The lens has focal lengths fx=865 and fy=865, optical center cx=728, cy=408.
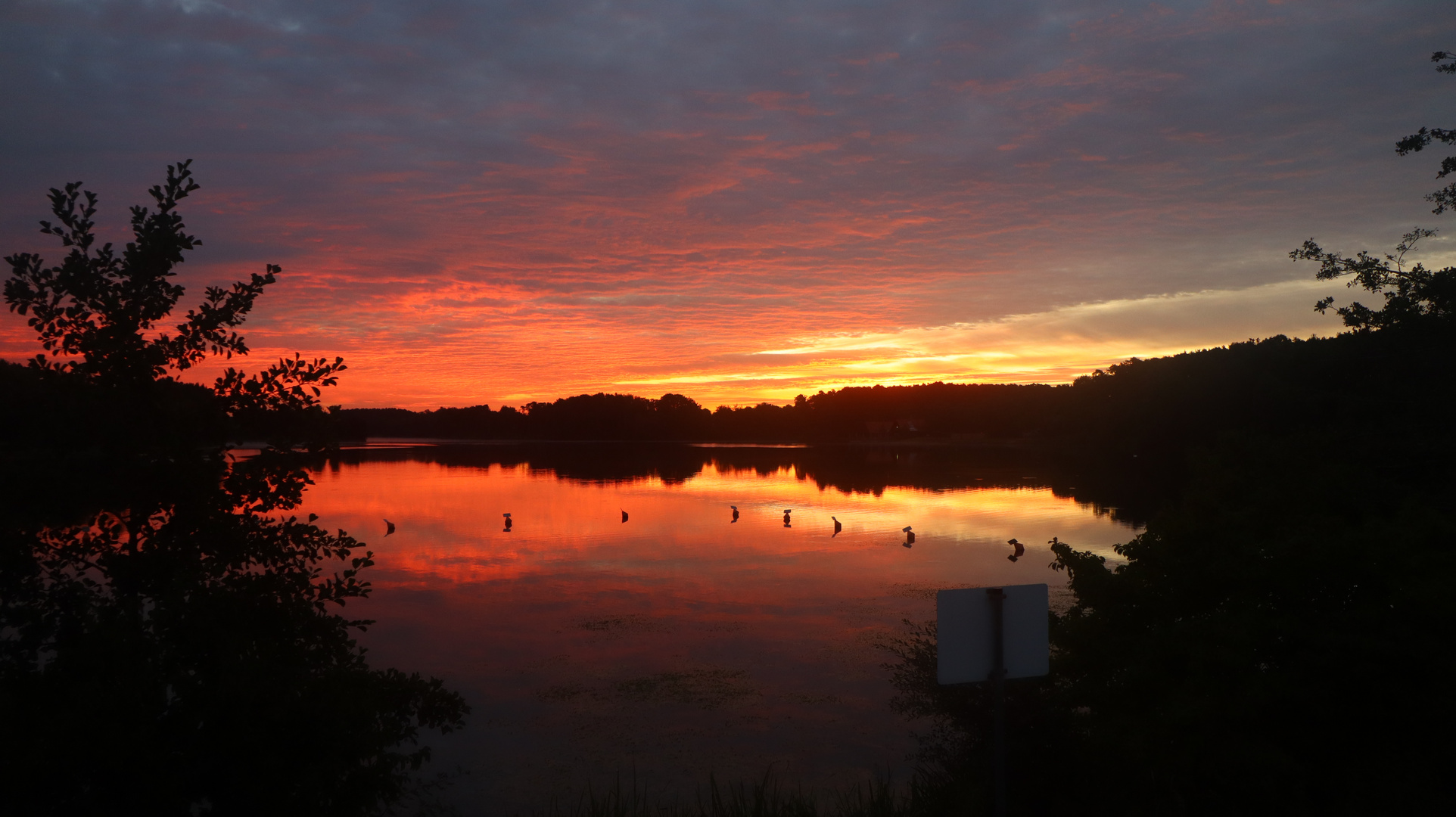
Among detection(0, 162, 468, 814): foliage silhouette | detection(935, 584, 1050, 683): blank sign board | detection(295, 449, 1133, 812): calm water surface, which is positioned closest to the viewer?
detection(0, 162, 468, 814): foliage silhouette

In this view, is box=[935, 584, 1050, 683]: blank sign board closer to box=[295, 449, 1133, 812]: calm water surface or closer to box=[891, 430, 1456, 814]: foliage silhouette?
box=[891, 430, 1456, 814]: foliage silhouette

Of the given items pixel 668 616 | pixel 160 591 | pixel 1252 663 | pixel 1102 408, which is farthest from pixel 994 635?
pixel 1102 408

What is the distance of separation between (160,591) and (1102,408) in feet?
340

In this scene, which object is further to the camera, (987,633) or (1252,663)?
(1252,663)

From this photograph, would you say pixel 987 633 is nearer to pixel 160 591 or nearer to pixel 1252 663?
pixel 1252 663

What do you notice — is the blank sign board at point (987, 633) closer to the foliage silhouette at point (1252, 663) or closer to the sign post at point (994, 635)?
the sign post at point (994, 635)

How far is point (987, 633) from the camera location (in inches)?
238

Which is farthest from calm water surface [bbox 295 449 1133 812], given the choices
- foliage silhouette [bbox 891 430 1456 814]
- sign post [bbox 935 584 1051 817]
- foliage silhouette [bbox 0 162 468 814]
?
sign post [bbox 935 584 1051 817]

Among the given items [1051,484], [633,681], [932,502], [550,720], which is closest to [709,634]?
[633,681]

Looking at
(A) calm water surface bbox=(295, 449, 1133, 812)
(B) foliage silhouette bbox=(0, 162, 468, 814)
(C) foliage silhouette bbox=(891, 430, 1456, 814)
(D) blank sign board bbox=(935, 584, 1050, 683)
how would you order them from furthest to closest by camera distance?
(A) calm water surface bbox=(295, 449, 1133, 812)
(C) foliage silhouette bbox=(891, 430, 1456, 814)
(D) blank sign board bbox=(935, 584, 1050, 683)
(B) foliage silhouette bbox=(0, 162, 468, 814)

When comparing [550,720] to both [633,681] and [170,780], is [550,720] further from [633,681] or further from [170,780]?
[170,780]

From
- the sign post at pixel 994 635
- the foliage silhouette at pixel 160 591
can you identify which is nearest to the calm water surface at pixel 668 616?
the foliage silhouette at pixel 160 591

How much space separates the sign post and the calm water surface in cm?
760

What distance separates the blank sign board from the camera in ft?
19.5
